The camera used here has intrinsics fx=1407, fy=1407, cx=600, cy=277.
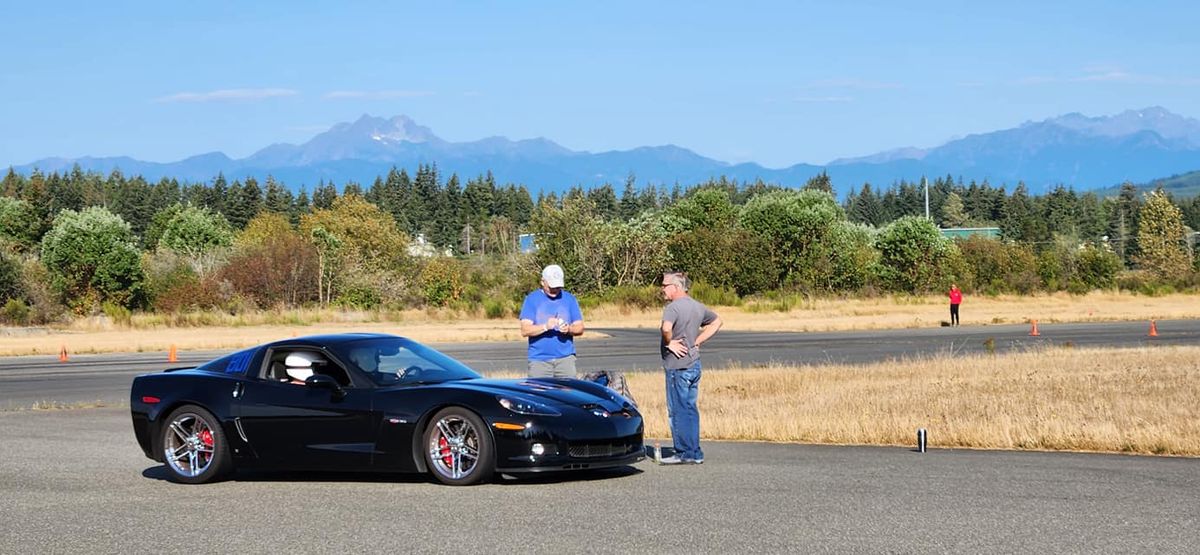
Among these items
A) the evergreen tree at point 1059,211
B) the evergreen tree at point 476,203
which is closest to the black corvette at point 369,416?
the evergreen tree at point 476,203

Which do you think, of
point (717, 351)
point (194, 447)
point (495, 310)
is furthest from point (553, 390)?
point (495, 310)

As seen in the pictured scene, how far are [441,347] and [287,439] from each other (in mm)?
29636

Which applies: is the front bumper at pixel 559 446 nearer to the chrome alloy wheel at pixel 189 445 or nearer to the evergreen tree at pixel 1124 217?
the chrome alloy wheel at pixel 189 445

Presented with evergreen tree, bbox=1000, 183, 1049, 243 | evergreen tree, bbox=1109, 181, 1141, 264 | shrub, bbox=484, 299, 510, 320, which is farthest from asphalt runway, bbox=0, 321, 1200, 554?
evergreen tree, bbox=1109, 181, 1141, 264

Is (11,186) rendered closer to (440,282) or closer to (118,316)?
(440,282)

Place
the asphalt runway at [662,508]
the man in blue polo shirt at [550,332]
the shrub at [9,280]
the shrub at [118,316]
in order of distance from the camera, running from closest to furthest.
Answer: the asphalt runway at [662,508] < the man in blue polo shirt at [550,332] < the shrub at [118,316] < the shrub at [9,280]

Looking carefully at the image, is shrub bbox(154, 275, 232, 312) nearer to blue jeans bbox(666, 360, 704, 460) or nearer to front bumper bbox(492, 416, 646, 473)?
blue jeans bbox(666, 360, 704, 460)

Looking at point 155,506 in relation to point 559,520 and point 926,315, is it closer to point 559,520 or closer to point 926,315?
point 559,520

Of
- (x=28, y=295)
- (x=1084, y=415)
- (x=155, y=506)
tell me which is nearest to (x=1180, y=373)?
(x=1084, y=415)

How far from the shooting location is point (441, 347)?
41031 mm

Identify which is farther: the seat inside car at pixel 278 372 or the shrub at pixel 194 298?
the shrub at pixel 194 298

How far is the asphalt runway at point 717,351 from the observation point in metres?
27.1

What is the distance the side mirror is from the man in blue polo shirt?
8.25 ft

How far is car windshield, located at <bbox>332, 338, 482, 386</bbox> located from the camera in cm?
1161
